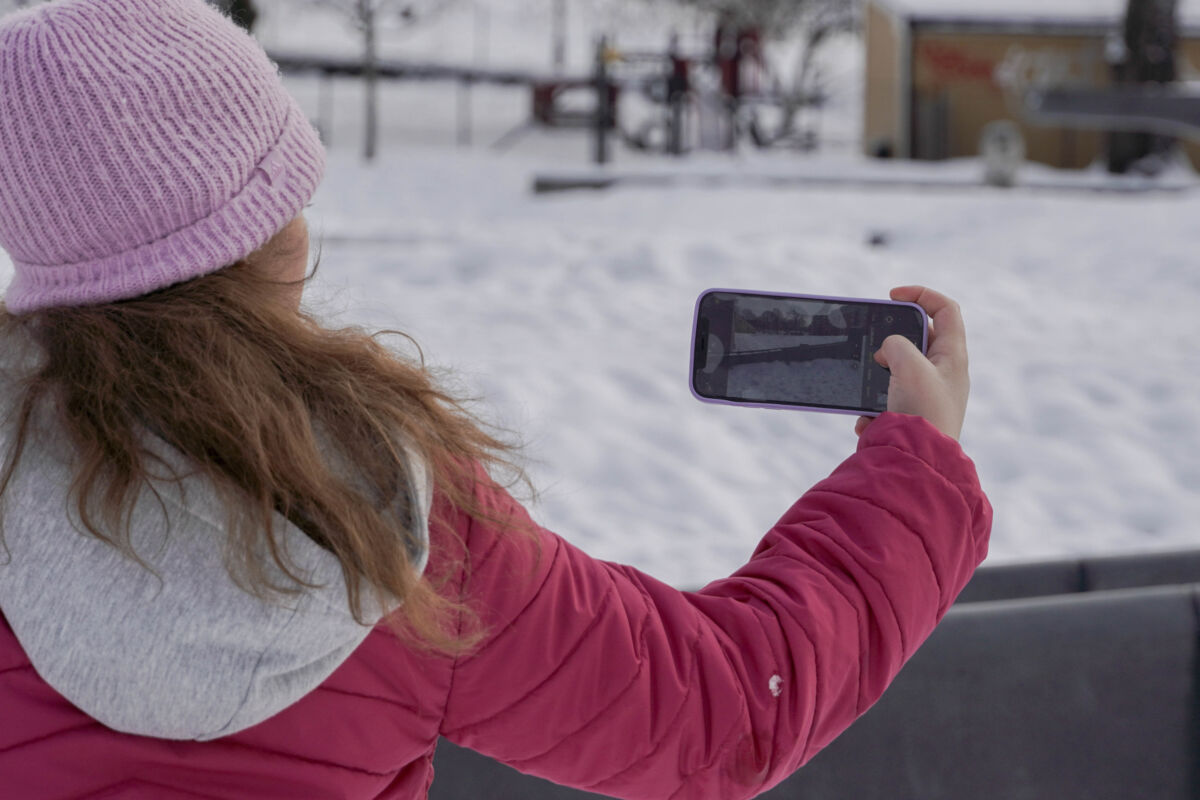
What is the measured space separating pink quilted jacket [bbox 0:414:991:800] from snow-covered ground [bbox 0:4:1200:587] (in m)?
0.32

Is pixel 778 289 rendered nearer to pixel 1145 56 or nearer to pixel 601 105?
pixel 601 105

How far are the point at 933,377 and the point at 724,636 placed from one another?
339 millimetres

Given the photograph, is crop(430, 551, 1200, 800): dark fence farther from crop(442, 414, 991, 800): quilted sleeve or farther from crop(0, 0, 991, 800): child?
crop(0, 0, 991, 800): child

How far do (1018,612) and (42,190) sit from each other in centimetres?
167

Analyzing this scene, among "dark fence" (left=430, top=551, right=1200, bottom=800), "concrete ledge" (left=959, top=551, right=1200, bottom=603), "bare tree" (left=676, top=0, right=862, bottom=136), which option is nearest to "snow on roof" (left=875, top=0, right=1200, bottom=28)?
"bare tree" (left=676, top=0, right=862, bottom=136)

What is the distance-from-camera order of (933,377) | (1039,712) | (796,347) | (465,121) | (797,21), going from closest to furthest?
(933,377) < (796,347) < (1039,712) < (465,121) < (797,21)

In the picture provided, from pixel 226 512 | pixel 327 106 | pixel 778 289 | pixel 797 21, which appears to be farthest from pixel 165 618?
pixel 797 21

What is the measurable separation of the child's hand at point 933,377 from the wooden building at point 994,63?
16308 millimetres

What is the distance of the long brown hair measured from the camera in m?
0.85

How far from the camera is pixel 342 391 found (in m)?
0.90

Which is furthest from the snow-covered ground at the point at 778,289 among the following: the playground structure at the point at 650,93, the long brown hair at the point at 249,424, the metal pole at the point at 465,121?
the metal pole at the point at 465,121

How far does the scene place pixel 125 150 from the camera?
0.87 m

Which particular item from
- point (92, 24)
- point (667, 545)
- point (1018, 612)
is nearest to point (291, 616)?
point (92, 24)

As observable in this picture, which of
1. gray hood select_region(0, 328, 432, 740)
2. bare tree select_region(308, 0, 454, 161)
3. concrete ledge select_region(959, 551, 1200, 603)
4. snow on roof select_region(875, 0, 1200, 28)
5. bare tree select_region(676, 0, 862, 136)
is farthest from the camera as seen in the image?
A: bare tree select_region(676, 0, 862, 136)
